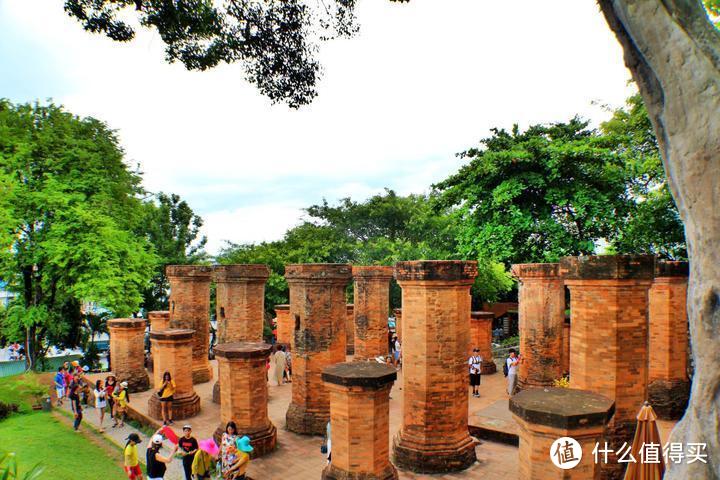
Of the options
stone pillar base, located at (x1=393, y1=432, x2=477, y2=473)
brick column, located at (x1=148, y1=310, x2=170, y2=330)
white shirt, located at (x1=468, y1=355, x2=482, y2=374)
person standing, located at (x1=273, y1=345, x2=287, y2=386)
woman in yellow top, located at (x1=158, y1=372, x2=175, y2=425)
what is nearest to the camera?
stone pillar base, located at (x1=393, y1=432, x2=477, y2=473)

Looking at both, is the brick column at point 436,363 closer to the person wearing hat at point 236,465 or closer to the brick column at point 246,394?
the person wearing hat at point 236,465

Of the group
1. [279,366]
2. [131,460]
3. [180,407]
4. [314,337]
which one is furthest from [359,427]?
[279,366]

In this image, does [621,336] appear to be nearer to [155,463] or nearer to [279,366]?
[155,463]

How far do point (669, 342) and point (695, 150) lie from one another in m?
8.47

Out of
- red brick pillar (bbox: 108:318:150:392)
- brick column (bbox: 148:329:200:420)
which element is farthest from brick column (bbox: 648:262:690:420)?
red brick pillar (bbox: 108:318:150:392)

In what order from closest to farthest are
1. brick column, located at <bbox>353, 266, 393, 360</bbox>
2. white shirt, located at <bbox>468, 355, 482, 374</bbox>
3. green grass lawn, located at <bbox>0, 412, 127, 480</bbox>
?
green grass lawn, located at <bbox>0, 412, 127, 480</bbox> < white shirt, located at <bbox>468, 355, 482, 374</bbox> < brick column, located at <bbox>353, 266, 393, 360</bbox>

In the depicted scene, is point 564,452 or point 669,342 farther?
point 669,342

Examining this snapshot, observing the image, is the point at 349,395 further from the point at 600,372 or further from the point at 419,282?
the point at 600,372

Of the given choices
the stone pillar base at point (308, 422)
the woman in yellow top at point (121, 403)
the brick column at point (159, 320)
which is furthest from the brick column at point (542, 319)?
the brick column at point (159, 320)

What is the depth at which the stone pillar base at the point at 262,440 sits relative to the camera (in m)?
8.89

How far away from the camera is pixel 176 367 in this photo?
11.5 metres

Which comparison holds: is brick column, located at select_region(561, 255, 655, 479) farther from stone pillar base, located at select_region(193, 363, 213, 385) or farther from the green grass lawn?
stone pillar base, located at select_region(193, 363, 213, 385)

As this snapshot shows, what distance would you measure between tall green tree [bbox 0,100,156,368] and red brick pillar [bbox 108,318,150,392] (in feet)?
6.49

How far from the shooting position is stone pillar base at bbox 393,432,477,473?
7805mm
